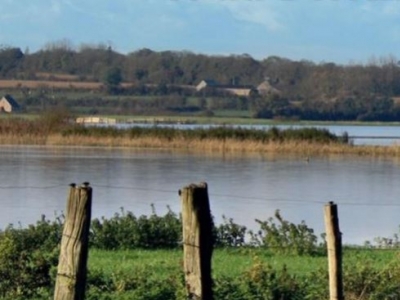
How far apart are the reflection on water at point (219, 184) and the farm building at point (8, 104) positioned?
1719 inches

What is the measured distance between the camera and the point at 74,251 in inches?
342

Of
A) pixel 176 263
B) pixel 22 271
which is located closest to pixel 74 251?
pixel 22 271

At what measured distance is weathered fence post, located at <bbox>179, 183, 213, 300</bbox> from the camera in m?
8.80

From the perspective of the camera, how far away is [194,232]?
Result: 885 cm

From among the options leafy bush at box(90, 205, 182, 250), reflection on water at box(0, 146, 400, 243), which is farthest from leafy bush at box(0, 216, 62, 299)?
reflection on water at box(0, 146, 400, 243)

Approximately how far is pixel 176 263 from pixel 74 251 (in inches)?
239

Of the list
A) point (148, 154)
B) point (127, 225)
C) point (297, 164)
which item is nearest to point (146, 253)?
point (127, 225)

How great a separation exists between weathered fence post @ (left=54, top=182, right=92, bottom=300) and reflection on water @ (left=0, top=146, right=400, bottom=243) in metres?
12.4

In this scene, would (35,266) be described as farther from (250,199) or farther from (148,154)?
(148,154)

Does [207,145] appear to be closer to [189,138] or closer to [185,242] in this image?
[189,138]

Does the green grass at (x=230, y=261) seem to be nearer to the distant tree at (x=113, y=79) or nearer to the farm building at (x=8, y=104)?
the farm building at (x=8, y=104)

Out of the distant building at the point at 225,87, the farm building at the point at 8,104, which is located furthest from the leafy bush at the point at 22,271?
the distant building at the point at 225,87

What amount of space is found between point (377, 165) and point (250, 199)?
18079 millimetres

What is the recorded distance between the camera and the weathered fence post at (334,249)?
10.8 meters
